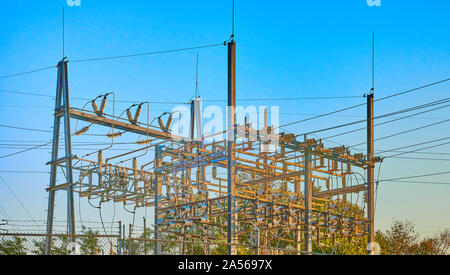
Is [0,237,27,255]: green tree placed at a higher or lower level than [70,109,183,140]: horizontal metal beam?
lower

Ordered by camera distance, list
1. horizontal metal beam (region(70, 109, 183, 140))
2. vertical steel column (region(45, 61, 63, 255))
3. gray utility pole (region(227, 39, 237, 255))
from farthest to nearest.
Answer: horizontal metal beam (region(70, 109, 183, 140))
vertical steel column (region(45, 61, 63, 255))
gray utility pole (region(227, 39, 237, 255))

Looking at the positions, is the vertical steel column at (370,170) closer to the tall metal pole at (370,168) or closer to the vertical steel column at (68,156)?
the tall metal pole at (370,168)

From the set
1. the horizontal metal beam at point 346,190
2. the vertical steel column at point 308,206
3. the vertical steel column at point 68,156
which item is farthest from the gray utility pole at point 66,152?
the horizontal metal beam at point 346,190

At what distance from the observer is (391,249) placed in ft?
165

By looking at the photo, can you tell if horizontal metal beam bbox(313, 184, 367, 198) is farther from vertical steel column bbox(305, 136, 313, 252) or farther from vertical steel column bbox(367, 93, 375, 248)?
vertical steel column bbox(305, 136, 313, 252)

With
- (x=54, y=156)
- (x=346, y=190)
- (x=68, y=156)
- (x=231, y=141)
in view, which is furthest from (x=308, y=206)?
(x=54, y=156)

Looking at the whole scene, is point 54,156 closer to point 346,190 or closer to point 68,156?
point 68,156

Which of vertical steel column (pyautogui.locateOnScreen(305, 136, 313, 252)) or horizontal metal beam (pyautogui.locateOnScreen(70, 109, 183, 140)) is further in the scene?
horizontal metal beam (pyautogui.locateOnScreen(70, 109, 183, 140))

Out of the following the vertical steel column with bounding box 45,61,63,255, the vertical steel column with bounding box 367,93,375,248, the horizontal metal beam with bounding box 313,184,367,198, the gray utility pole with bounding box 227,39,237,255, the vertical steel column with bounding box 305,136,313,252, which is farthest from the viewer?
the horizontal metal beam with bounding box 313,184,367,198

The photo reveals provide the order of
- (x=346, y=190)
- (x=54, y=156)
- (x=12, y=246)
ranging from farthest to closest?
1. (x=346, y=190)
2. (x=54, y=156)
3. (x=12, y=246)

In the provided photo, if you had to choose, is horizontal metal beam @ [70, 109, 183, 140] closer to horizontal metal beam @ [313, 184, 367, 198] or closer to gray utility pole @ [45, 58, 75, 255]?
gray utility pole @ [45, 58, 75, 255]

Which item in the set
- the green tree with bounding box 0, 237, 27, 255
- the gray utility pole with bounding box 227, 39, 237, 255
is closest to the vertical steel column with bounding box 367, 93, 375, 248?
the gray utility pole with bounding box 227, 39, 237, 255
